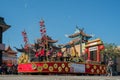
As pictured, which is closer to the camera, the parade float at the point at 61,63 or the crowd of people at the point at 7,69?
the parade float at the point at 61,63

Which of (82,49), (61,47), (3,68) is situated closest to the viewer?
(3,68)

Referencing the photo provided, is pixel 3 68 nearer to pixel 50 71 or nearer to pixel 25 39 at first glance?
pixel 50 71

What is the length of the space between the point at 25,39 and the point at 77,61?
40.9 ft

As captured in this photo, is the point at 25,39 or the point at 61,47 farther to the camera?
the point at 61,47

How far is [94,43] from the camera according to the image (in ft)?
200

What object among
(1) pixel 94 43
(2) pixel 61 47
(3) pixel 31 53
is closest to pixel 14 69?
(1) pixel 94 43

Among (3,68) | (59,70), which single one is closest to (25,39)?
(3,68)

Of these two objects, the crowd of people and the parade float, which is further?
the crowd of people

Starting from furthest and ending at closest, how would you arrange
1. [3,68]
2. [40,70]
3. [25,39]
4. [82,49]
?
1. [82,49]
2. [25,39]
3. [3,68]
4. [40,70]

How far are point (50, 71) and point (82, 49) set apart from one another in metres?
29.8

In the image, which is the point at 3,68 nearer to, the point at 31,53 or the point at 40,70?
the point at 40,70

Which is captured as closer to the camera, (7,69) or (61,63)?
(61,63)

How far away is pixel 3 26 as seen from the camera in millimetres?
46938

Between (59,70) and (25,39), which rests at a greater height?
(25,39)
